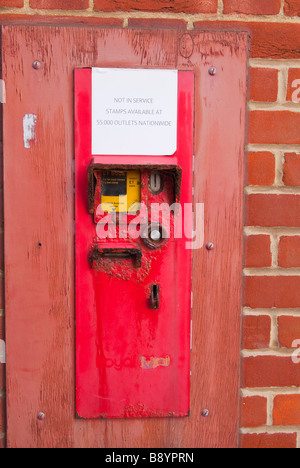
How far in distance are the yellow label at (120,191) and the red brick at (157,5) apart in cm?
43

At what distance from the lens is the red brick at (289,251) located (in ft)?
3.67

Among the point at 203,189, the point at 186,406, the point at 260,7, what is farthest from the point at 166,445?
the point at 260,7

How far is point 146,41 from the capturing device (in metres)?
1.04

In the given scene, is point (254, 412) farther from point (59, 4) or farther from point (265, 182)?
point (59, 4)

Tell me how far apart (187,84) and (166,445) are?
99cm

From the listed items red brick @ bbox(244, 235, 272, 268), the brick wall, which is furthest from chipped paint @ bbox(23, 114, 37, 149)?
red brick @ bbox(244, 235, 272, 268)

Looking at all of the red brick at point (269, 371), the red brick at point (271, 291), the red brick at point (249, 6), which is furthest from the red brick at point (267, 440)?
the red brick at point (249, 6)

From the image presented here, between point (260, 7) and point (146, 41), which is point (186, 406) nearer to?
point (146, 41)

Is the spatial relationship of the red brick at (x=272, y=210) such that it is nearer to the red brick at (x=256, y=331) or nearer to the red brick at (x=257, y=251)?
the red brick at (x=257, y=251)

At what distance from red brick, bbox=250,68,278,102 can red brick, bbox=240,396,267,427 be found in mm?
834

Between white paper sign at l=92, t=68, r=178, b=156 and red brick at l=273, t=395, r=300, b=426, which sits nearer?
white paper sign at l=92, t=68, r=178, b=156

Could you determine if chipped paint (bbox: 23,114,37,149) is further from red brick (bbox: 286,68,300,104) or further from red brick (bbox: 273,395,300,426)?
red brick (bbox: 273,395,300,426)

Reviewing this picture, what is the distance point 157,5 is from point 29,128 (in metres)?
0.46

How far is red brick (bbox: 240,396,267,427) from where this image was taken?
1.16 m
